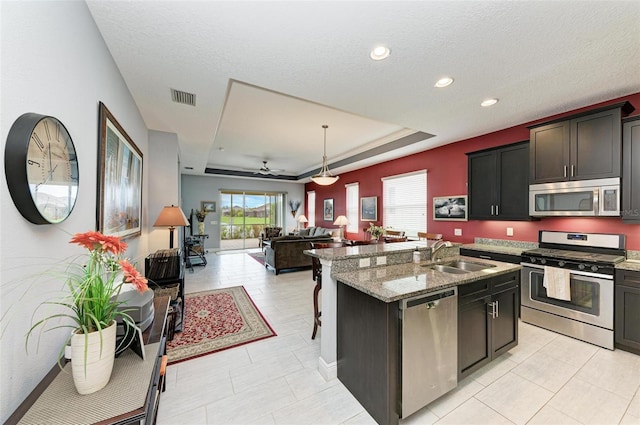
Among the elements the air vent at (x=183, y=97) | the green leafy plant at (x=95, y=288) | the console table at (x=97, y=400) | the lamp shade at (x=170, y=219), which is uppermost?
the air vent at (x=183, y=97)

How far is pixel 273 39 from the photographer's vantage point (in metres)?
1.81

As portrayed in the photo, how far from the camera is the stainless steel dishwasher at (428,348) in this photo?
160 cm

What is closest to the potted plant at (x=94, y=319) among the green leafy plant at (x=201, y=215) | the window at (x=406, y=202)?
the window at (x=406, y=202)

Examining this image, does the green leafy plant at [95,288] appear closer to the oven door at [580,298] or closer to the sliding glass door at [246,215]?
the oven door at [580,298]

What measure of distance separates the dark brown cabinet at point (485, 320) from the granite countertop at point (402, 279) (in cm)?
8

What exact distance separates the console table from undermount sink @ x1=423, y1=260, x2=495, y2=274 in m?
2.36

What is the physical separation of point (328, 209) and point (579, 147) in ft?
21.1

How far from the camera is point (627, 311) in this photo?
2432 millimetres

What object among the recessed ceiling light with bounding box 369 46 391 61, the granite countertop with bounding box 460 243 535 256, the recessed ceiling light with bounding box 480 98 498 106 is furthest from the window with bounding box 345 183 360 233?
the recessed ceiling light with bounding box 369 46 391 61

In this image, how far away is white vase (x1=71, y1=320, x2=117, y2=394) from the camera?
0.86 meters

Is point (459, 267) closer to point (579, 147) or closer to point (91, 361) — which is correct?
point (579, 147)

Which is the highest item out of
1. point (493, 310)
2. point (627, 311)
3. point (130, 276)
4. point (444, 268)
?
point (130, 276)

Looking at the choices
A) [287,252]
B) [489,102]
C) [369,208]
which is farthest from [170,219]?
[369,208]

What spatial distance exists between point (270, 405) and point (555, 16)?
11.4ft
